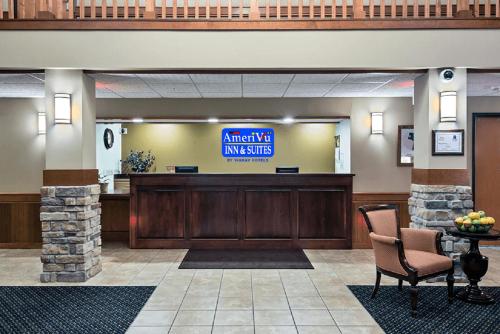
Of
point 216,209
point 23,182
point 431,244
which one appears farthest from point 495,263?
point 23,182

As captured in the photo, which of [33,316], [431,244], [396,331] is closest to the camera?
[396,331]

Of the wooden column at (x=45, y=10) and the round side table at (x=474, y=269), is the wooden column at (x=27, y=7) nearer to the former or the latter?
the wooden column at (x=45, y=10)

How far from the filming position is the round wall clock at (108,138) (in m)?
8.35

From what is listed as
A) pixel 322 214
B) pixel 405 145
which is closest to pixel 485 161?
pixel 405 145

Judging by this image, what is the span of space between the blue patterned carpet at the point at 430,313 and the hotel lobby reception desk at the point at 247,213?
199 cm

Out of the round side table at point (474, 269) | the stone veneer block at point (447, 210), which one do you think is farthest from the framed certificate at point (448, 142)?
the round side table at point (474, 269)

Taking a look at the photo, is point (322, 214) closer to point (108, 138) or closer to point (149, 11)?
point (149, 11)

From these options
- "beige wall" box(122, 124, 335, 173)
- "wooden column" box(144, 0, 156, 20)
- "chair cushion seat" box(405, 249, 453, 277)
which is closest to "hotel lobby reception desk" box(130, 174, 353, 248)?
"chair cushion seat" box(405, 249, 453, 277)

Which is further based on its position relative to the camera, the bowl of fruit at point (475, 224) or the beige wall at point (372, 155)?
the beige wall at point (372, 155)

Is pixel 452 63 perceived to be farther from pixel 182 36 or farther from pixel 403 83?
pixel 182 36

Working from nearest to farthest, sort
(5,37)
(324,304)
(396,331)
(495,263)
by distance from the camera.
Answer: (396,331) → (324,304) → (5,37) → (495,263)

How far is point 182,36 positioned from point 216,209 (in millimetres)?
2723

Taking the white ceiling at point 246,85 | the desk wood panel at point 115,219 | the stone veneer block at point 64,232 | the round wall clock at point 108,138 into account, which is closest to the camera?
the stone veneer block at point 64,232

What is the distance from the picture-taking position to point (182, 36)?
456 cm
